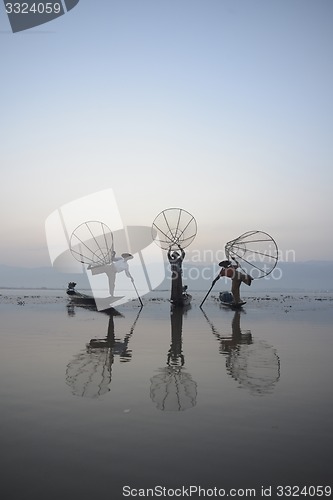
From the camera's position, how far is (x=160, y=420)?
21.8 ft

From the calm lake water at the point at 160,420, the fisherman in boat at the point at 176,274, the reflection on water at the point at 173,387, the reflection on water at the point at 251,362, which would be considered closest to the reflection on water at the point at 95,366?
the calm lake water at the point at 160,420

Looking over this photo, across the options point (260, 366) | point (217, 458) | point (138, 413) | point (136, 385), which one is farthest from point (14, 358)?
point (217, 458)

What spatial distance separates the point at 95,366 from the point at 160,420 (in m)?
4.65

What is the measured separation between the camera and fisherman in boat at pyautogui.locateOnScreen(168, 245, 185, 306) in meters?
34.9

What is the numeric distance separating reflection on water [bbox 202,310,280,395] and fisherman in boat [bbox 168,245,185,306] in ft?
56.3

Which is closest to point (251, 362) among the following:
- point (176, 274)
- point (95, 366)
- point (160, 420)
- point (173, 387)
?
point (173, 387)

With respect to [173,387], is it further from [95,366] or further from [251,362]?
[251,362]

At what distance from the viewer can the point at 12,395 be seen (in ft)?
26.5

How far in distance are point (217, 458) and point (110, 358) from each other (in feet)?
24.2

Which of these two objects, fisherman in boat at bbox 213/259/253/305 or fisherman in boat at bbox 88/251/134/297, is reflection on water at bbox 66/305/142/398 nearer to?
fisherman in boat at bbox 213/259/253/305

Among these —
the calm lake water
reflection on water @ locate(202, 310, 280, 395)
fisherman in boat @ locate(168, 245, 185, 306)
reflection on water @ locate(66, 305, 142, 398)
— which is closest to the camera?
the calm lake water

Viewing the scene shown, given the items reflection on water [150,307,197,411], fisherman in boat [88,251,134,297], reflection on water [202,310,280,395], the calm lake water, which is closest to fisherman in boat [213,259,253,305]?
fisherman in boat [88,251,134,297]

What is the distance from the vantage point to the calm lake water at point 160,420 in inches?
184

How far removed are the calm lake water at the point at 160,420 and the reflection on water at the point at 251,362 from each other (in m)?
0.05
